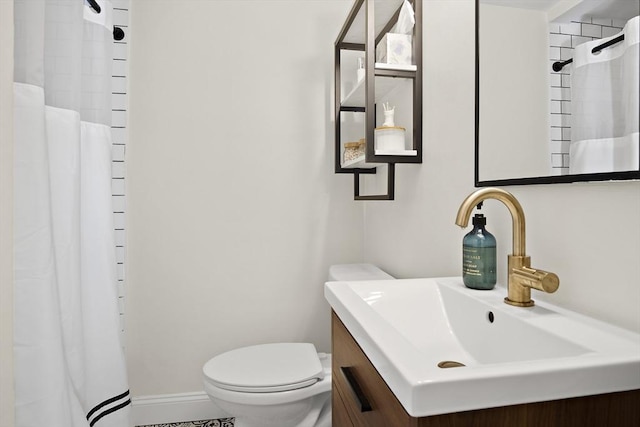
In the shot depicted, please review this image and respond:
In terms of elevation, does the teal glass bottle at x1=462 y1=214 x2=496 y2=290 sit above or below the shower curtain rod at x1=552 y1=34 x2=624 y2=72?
below

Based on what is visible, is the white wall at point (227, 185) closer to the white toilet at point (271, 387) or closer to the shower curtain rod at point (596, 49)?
the white toilet at point (271, 387)

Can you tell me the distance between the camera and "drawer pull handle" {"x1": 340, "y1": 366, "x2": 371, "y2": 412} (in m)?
0.70

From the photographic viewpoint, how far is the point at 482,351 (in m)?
0.83

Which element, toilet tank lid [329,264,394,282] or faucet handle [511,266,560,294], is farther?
toilet tank lid [329,264,394,282]

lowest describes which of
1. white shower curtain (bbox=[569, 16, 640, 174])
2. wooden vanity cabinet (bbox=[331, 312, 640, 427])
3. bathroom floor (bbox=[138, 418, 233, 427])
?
bathroom floor (bbox=[138, 418, 233, 427])

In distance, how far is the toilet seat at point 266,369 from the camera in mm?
1503

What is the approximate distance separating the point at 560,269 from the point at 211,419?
1.81 meters

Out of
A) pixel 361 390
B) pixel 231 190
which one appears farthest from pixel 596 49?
pixel 231 190

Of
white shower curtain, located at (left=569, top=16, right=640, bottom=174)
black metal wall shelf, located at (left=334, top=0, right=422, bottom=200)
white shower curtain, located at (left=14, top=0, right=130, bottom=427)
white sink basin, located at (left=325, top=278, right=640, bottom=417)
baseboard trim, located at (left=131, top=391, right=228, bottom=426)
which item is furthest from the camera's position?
baseboard trim, located at (left=131, top=391, right=228, bottom=426)

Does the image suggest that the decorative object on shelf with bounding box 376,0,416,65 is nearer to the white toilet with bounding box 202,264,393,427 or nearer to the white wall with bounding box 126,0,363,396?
the white wall with bounding box 126,0,363,396

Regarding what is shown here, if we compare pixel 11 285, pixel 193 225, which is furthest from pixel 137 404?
pixel 11 285

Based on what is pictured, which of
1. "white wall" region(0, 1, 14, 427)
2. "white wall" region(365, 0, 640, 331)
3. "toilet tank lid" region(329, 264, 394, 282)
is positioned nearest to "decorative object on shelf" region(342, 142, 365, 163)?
"white wall" region(365, 0, 640, 331)

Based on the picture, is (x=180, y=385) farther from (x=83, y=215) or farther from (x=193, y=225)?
(x=83, y=215)

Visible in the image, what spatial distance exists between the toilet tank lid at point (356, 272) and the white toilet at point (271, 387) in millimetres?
17
